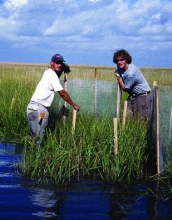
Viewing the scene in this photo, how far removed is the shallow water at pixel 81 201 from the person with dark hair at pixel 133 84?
250cm

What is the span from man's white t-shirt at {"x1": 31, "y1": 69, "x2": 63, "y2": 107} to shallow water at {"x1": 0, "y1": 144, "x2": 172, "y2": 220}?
2.02 meters

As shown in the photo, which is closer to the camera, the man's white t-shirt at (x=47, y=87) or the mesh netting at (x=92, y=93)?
the man's white t-shirt at (x=47, y=87)

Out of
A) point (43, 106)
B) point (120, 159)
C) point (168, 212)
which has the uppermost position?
point (43, 106)

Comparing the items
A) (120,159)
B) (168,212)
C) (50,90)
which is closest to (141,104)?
(50,90)

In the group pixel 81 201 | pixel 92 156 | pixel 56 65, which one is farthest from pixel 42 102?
pixel 81 201

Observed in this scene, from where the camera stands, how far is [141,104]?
10461mm

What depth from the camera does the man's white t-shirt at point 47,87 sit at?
393 inches

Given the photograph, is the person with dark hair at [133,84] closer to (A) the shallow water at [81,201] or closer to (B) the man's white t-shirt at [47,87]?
(B) the man's white t-shirt at [47,87]

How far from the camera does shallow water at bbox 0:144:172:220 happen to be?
669 centimetres

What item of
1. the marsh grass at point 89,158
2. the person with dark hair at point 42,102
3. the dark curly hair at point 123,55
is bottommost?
the marsh grass at point 89,158

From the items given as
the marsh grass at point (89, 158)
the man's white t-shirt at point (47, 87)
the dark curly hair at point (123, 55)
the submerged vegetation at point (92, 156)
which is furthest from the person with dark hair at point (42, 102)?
the marsh grass at point (89, 158)

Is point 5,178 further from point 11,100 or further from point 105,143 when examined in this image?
point 11,100

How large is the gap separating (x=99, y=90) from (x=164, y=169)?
14.4 ft

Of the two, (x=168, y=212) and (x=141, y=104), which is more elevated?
(x=141, y=104)
